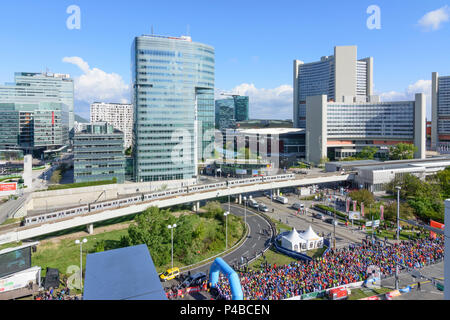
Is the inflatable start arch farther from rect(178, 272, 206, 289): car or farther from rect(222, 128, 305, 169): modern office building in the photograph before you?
rect(222, 128, 305, 169): modern office building

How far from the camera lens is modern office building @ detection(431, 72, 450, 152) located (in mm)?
124781

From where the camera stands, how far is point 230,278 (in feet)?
62.6

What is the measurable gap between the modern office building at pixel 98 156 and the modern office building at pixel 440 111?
4751 inches

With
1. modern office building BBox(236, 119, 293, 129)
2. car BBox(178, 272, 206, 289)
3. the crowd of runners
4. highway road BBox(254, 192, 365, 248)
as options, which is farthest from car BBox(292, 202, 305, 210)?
modern office building BBox(236, 119, 293, 129)

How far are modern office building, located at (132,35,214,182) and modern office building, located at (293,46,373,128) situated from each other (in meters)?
65.0

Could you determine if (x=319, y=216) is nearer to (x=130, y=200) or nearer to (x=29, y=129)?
(x=130, y=200)

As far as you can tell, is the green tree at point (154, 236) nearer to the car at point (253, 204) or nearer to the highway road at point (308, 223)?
the highway road at point (308, 223)

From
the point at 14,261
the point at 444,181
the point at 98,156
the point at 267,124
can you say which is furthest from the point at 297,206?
the point at 267,124

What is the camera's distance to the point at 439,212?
123 feet

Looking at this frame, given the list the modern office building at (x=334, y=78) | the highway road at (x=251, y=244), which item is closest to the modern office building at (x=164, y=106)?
the highway road at (x=251, y=244)

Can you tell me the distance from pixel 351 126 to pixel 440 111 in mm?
58600

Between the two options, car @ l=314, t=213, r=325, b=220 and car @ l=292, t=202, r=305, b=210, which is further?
car @ l=292, t=202, r=305, b=210

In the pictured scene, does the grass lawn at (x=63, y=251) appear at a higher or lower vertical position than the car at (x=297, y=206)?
lower

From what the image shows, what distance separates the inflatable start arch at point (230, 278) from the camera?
1868 centimetres
